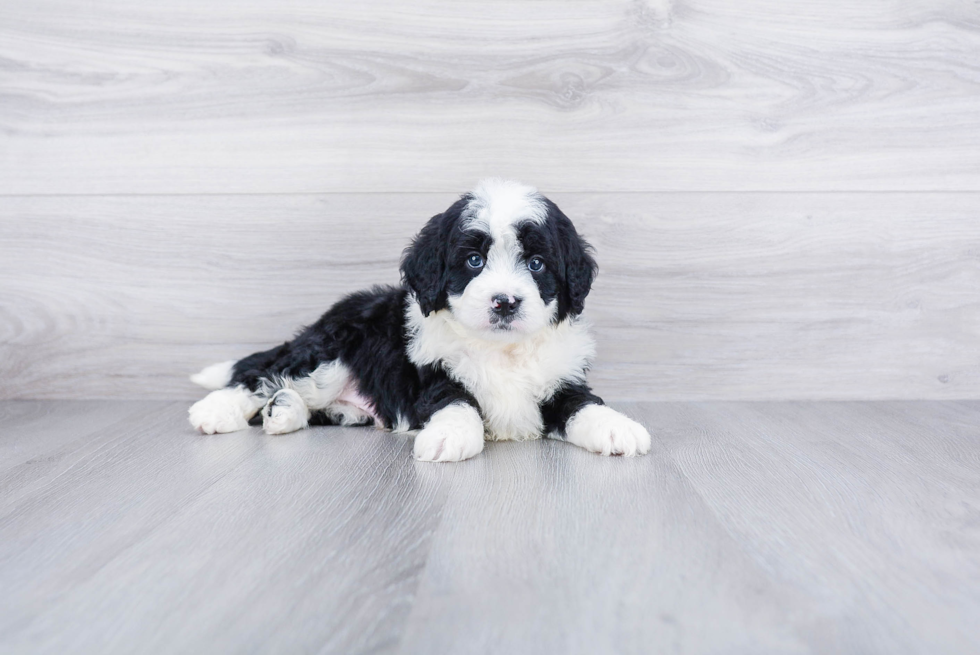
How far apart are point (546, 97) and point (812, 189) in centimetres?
97

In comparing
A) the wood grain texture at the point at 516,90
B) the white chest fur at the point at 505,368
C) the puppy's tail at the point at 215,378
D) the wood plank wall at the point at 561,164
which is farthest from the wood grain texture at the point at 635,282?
the white chest fur at the point at 505,368

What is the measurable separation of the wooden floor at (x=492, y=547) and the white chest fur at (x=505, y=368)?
108 millimetres

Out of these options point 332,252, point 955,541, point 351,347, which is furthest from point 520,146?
point 955,541

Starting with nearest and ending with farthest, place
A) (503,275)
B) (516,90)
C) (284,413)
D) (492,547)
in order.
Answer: (492,547) → (503,275) → (284,413) → (516,90)

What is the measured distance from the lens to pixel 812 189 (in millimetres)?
2533

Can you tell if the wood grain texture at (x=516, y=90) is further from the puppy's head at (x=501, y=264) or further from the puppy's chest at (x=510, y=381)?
the puppy's chest at (x=510, y=381)

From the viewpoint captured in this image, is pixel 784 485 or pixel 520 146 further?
pixel 520 146

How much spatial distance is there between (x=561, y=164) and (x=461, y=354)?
88 cm

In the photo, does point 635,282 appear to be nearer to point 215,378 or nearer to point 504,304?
point 504,304

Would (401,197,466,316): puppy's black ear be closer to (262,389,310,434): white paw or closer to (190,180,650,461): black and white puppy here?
(190,180,650,461): black and white puppy

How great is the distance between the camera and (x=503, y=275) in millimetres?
1823

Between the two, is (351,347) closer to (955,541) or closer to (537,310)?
(537,310)

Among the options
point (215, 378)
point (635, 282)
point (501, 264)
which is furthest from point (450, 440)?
point (635, 282)

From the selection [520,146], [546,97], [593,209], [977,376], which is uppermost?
[546,97]
